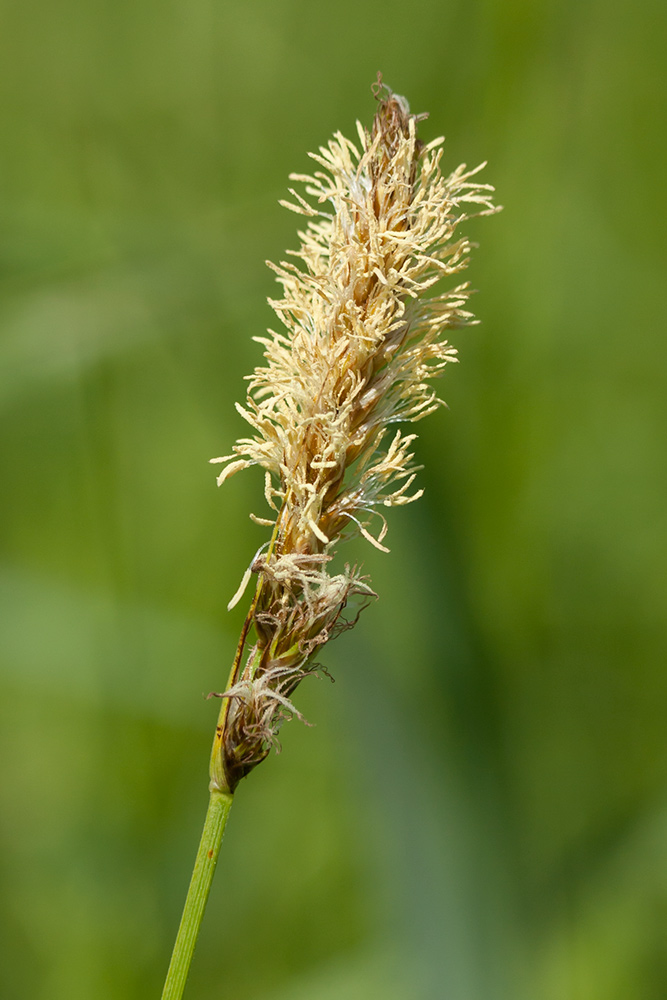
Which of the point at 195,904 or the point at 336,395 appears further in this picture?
the point at 336,395

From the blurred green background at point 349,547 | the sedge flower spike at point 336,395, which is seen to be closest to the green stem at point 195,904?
the sedge flower spike at point 336,395

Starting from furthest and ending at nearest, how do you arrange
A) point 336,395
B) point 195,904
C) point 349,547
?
point 349,547, point 336,395, point 195,904

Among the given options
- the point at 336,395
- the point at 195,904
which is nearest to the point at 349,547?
the point at 336,395

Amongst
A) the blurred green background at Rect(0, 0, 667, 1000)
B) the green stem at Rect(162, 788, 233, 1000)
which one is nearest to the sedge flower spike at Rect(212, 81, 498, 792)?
the green stem at Rect(162, 788, 233, 1000)

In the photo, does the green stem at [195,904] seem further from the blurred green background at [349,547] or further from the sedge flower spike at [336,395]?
the blurred green background at [349,547]

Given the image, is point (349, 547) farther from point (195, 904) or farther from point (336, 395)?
point (195, 904)

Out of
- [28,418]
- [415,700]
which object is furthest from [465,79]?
[415,700]

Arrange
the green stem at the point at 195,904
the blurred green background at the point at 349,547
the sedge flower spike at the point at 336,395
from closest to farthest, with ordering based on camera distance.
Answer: the green stem at the point at 195,904, the sedge flower spike at the point at 336,395, the blurred green background at the point at 349,547
